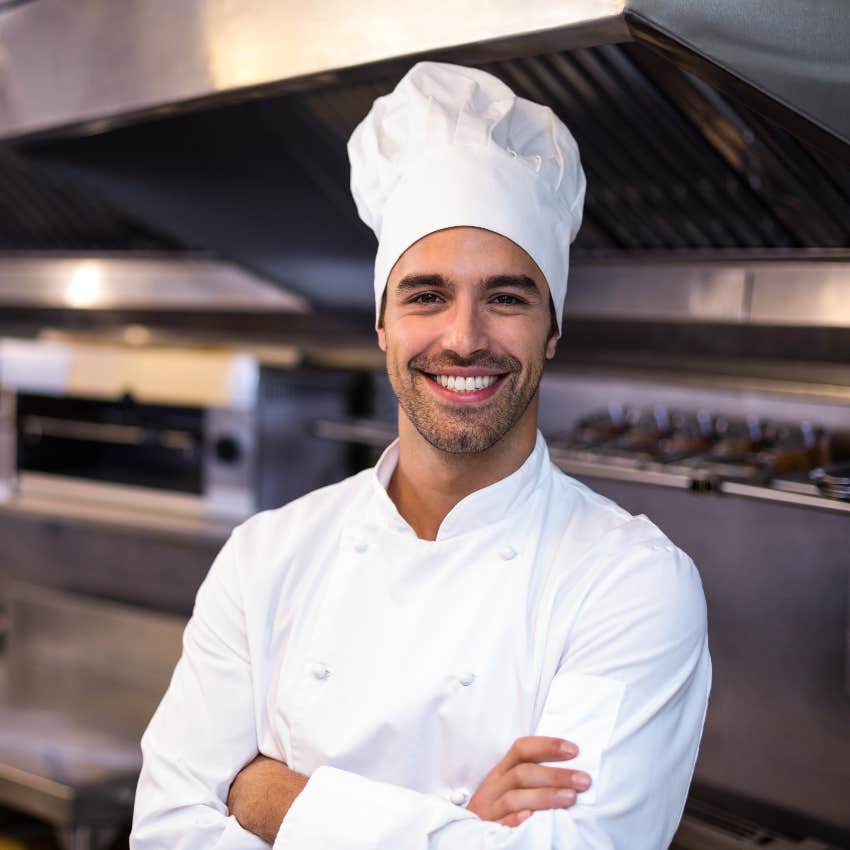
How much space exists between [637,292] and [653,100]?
1.62 ft

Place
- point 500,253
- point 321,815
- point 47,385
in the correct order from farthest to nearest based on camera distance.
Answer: point 47,385 < point 500,253 < point 321,815

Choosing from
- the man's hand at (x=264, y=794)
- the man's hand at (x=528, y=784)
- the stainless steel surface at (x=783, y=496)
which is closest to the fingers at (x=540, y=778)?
the man's hand at (x=528, y=784)

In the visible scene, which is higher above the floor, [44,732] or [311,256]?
[311,256]

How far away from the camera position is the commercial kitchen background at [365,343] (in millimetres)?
1555

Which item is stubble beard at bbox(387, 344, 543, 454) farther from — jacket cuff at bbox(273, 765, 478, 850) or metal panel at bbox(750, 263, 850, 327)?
metal panel at bbox(750, 263, 850, 327)

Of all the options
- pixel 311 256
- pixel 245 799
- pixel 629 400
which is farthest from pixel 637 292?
pixel 245 799

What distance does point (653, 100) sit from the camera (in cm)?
177

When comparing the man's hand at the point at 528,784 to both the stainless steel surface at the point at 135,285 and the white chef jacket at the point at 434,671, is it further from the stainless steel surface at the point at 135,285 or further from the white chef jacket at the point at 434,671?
the stainless steel surface at the point at 135,285

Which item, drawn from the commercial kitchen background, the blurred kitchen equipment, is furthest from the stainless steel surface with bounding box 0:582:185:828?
the blurred kitchen equipment

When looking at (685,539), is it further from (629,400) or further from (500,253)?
(500,253)

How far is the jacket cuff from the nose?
1.54 ft

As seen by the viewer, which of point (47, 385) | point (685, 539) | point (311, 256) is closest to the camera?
point (685, 539)

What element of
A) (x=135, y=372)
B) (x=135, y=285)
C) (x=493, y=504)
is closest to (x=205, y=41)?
(x=493, y=504)

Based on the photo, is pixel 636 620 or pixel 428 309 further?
pixel 428 309
